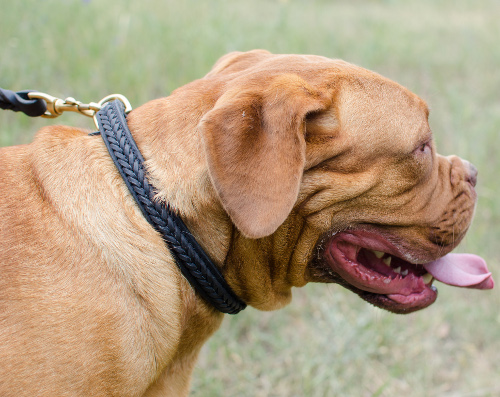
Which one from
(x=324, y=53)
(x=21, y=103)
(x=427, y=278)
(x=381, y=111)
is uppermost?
(x=381, y=111)

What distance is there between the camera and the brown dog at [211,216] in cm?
204

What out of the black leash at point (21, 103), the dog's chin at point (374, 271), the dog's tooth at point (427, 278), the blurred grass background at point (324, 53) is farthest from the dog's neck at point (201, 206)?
the blurred grass background at point (324, 53)

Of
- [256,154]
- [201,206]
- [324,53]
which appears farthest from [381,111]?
[324,53]

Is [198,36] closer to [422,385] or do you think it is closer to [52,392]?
[422,385]

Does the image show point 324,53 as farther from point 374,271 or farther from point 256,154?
point 256,154

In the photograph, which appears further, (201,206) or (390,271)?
(390,271)

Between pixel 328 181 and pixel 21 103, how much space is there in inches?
69.9

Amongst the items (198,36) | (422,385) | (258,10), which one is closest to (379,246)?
(422,385)

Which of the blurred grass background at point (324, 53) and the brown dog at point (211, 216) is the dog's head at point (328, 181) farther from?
the blurred grass background at point (324, 53)

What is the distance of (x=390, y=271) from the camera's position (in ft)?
9.65

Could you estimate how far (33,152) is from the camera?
242 centimetres

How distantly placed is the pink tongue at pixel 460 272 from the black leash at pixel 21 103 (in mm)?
2459

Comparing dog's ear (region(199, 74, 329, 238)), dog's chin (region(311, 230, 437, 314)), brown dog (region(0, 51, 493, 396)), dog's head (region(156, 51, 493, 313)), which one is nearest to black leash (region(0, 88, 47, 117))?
brown dog (region(0, 51, 493, 396))

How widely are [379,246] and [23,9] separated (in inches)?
211
